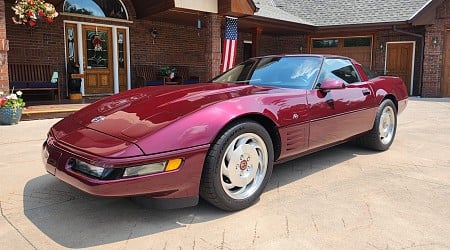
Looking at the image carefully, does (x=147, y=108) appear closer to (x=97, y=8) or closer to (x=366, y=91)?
(x=366, y=91)

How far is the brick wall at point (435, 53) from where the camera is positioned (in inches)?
535

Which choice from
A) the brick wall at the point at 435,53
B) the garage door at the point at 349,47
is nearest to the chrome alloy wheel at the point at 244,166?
the brick wall at the point at 435,53

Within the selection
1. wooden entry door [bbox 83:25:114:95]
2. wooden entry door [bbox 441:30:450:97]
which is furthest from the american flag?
wooden entry door [bbox 441:30:450:97]

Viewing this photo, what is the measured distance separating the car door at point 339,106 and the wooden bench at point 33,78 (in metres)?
7.58

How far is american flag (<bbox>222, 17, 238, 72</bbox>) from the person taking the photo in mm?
10336

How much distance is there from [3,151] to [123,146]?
3058 millimetres

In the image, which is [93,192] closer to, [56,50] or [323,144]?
[323,144]

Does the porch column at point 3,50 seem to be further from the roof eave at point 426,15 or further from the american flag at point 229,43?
the roof eave at point 426,15

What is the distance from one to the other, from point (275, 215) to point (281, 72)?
63.6 inches

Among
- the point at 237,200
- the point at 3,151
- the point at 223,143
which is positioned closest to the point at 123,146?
the point at 223,143

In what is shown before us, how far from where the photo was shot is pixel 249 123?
2.88 meters

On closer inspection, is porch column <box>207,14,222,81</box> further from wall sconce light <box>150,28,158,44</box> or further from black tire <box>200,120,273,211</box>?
black tire <box>200,120,273,211</box>

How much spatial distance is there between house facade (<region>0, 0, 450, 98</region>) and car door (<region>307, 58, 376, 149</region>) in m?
5.86

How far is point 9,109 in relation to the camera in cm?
643
